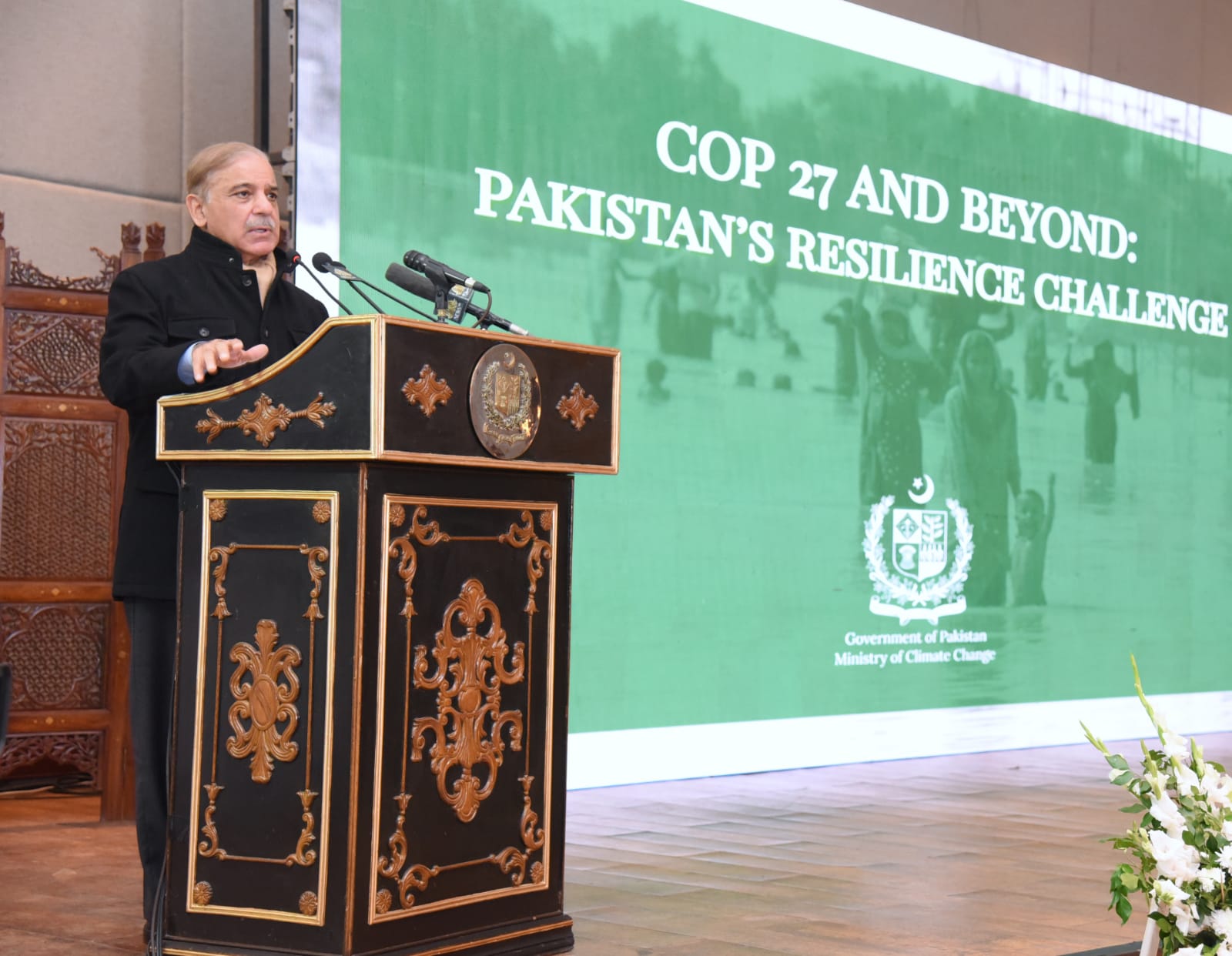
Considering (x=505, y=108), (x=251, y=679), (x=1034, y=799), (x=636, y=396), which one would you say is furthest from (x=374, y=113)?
(x=1034, y=799)

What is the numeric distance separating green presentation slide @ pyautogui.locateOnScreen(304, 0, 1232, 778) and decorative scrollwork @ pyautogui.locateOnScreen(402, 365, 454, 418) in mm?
2164

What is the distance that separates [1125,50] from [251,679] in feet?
18.8

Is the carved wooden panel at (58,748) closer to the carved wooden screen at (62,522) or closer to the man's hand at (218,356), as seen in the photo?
the carved wooden screen at (62,522)

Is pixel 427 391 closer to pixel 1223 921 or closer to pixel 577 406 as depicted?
pixel 577 406

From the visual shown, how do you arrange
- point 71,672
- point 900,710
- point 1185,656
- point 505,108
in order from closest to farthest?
point 71,672
point 505,108
point 900,710
point 1185,656

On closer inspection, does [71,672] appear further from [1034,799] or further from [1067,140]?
[1067,140]

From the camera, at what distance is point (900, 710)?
604 cm

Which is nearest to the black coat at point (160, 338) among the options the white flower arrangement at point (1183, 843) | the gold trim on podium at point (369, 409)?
the gold trim on podium at point (369, 409)

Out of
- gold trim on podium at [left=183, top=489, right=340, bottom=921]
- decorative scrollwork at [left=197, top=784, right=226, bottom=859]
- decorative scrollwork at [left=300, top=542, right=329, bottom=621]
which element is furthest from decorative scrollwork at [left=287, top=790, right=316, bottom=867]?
decorative scrollwork at [left=300, top=542, right=329, bottom=621]

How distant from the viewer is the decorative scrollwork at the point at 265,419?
2.48 meters

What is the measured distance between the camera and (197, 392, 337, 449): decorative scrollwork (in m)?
2.48

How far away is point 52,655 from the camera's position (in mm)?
4582

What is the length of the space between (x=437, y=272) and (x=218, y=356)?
369 millimetres

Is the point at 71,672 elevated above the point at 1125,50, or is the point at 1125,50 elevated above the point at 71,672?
the point at 1125,50
